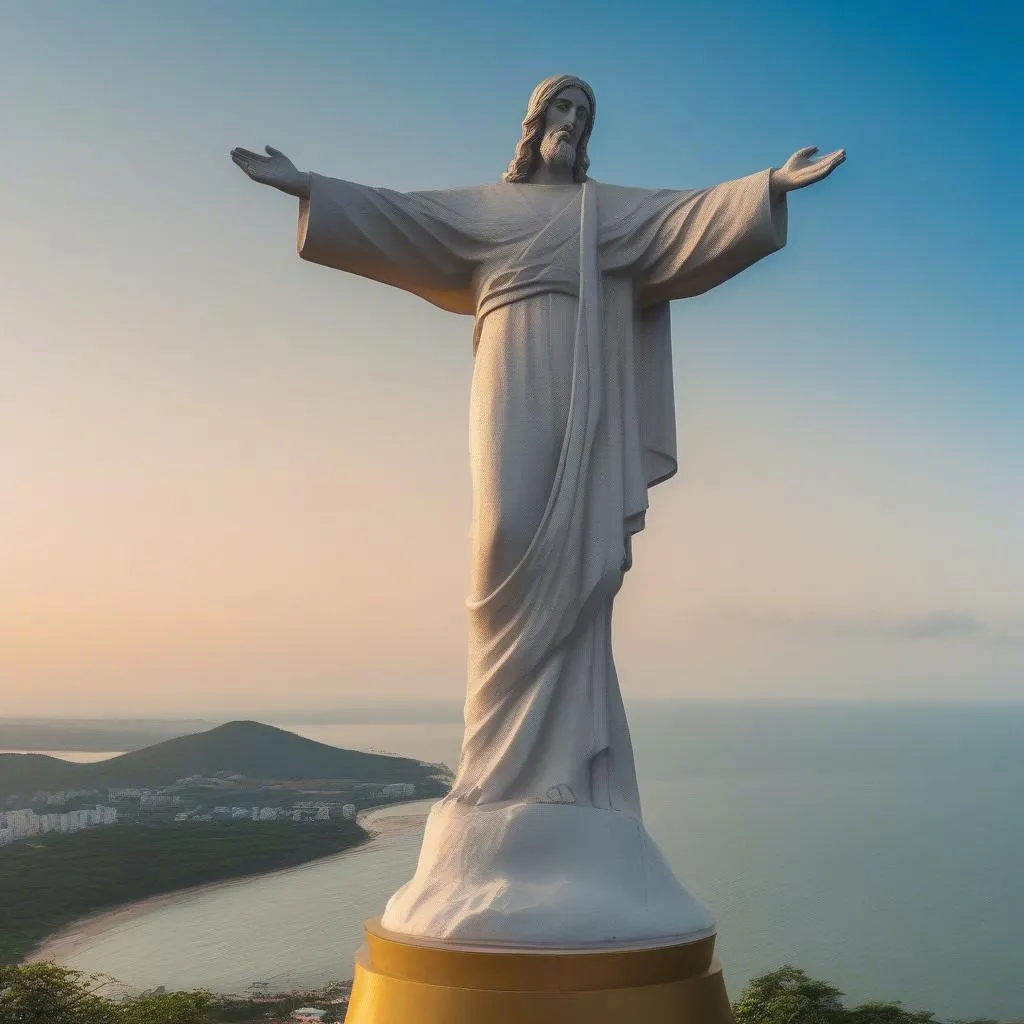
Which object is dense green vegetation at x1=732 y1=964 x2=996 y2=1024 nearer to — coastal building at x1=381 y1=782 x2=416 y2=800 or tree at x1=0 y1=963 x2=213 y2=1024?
coastal building at x1=381 y1=782 x2=416 y2=800

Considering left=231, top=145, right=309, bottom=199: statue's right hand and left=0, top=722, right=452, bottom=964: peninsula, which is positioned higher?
left=231, top=145, right=309, bottom=199: statue's right hand

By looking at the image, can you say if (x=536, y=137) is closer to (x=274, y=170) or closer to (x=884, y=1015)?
(x=274, y=170)

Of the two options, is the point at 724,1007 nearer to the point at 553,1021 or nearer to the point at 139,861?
the point at 553,1021

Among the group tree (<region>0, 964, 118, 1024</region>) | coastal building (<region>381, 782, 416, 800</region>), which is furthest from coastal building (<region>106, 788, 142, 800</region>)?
coastal building (<region>381, 782, 416, 800</region>)

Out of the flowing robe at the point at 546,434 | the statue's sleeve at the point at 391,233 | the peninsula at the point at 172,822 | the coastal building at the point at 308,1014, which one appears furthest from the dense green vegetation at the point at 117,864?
the statue's sleeve at the point at 391,233

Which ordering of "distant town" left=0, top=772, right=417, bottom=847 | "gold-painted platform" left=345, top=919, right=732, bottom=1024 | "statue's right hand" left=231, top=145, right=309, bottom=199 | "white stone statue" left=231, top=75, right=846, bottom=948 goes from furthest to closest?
"distant town" left=0, top=772, right=417, bottom=847 < "statue's right hand" left=231, top=145, right=309, bottom=199 < "white stone statue" left=231, top=75, right=846, bottom=948 < "gold-painted platform" left=345, top=919, right=732, bottom=1024

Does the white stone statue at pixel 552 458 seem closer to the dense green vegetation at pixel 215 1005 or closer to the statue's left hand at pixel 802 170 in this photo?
the statue's left hand at pixel 802 170

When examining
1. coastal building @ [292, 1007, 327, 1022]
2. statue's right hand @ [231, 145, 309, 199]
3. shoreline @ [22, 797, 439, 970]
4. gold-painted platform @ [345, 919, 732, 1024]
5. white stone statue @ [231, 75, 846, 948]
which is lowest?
coastal building @ [292, 1007, 327, 1022]

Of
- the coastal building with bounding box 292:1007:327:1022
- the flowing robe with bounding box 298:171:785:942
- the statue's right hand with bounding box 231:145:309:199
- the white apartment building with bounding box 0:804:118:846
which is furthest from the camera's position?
the white apartment building with bounding box 0:804:118:846
